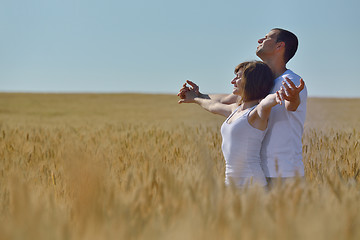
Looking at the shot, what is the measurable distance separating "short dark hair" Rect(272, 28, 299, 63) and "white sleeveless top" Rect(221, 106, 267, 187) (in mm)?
476

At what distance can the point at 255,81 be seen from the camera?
2561 mm

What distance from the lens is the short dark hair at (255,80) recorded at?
8.40 feet

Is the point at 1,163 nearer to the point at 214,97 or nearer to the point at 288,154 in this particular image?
the point at 214,97

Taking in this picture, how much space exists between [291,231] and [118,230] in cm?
39

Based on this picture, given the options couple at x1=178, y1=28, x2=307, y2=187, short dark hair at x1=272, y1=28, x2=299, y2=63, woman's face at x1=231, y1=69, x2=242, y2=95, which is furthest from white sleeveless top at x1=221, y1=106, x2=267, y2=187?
short dark hair at x1=272, y1=28, x2=299, y2=63

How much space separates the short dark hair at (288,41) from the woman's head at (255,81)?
222 millimetres

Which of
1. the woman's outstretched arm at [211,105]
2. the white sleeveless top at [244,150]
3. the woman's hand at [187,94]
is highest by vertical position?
the woman's hand at [187,94]

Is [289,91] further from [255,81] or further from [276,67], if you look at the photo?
[276,67]

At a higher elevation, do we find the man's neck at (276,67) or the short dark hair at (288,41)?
the short dark hair at (288,41)

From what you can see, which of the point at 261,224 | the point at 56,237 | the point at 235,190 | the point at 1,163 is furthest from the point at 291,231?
the point at 1,163

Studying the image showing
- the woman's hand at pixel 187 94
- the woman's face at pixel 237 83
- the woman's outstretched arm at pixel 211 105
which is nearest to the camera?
the woman's face at pixel 237 83

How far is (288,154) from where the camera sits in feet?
8.48

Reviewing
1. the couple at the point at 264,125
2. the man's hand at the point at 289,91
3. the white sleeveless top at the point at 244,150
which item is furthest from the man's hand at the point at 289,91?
the white sleeveless top at the point at 244,150

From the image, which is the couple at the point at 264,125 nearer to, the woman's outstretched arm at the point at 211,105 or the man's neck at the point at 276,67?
the man's neck at the point at 276,67
